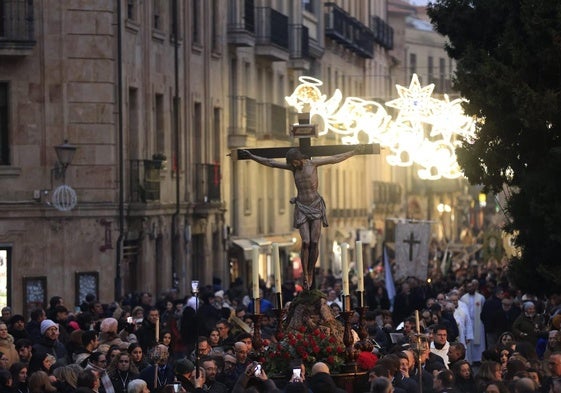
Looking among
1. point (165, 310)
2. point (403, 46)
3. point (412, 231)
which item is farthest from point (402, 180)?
point (165, 310)

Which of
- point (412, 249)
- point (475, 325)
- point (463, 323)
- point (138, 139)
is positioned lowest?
point (475, 325)

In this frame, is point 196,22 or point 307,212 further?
point 196,22

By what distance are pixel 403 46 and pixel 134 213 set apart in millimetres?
56519

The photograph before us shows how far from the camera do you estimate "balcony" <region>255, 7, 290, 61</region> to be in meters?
53.0

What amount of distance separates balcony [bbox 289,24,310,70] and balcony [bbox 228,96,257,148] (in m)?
6.16

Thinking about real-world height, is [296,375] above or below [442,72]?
below

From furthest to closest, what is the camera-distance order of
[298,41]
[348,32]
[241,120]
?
1. [348,32]
2. [298,41]
3. [241,120]

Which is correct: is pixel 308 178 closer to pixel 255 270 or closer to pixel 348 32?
pixel 255 270

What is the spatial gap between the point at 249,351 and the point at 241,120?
3034 centimetres

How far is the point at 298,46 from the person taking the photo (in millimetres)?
58344

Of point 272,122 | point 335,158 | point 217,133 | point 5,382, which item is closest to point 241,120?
point 217,133

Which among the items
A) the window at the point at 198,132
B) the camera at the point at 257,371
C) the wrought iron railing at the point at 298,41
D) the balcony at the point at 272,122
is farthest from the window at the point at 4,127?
the wrought iron railing at the point at 298,41

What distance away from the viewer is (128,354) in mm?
19672

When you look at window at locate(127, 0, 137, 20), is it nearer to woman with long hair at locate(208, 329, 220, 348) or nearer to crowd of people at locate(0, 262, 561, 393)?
crowd of people at locate(0, 262, 561, 393)
